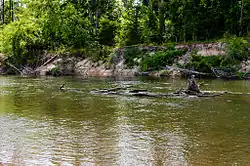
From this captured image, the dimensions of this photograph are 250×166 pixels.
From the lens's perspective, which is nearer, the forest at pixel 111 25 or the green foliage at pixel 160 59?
the green foliage at pixel 160 59

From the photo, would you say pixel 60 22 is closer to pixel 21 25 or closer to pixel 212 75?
pixel 21 25

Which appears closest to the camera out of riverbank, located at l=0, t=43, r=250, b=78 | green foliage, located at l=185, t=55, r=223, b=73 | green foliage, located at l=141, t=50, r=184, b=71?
green foliage, located at l=185, t=55, r=223, b=73

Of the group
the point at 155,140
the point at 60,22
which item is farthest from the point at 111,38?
the point at 155,140

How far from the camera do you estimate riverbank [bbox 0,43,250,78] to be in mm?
40875

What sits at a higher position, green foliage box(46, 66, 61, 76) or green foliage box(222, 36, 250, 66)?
green foliage box(222, 36, 250, 66)

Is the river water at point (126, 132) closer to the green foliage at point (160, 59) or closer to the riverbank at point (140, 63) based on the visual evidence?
the riverbank at point (140, 63)

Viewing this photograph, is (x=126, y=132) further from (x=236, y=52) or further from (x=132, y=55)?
(x=132, y=55)

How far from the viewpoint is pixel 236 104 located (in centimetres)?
1950

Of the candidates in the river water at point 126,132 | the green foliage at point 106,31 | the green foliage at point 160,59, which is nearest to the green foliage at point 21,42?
the green foliage at point 106,31

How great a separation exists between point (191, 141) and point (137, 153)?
7.38ft

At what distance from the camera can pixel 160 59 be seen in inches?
1740

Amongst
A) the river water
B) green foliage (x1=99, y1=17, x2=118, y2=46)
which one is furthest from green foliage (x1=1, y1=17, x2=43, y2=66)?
the river water

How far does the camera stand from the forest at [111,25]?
159ft

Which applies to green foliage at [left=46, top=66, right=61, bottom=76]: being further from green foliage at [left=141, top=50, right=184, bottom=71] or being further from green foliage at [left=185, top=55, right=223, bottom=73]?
green foliage at [left=185, top=55, right=223, bottom=73]
